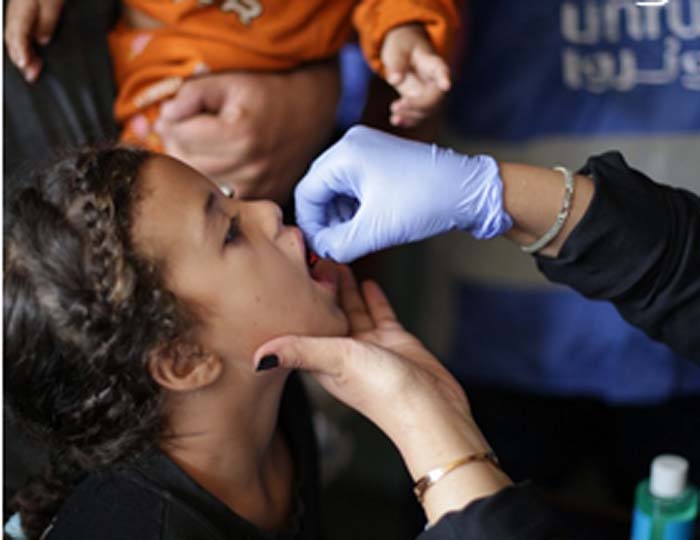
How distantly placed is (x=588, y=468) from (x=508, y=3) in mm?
693

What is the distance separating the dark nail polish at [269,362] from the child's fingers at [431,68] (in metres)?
0.29

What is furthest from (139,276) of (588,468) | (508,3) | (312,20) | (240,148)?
(588,468)

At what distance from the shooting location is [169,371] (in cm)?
79

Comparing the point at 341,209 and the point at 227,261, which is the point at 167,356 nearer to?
the point at 227,261

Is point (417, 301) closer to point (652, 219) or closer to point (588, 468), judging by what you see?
point (588, 468)

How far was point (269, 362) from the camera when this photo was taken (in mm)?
767

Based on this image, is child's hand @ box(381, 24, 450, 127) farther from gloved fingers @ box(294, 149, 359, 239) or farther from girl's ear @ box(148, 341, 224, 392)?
girl's ear @ box(148, 341, 224, 392)

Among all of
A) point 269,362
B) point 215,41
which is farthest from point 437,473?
point 215,41

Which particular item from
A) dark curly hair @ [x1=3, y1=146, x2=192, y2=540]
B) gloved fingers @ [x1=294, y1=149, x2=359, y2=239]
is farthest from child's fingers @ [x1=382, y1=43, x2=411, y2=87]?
dark curly hair @ [x1=3, y1=146, x2=192, y2=540]

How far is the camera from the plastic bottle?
0.88 m

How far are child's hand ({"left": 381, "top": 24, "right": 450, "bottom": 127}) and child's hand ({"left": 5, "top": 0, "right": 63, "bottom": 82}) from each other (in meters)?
0.35

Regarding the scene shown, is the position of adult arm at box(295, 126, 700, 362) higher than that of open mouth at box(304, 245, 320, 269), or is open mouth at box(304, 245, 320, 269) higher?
adult arm at box(295, 126, 700, 362)

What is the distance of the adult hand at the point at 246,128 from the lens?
94 centimetres

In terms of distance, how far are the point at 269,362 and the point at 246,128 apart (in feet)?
0.97
